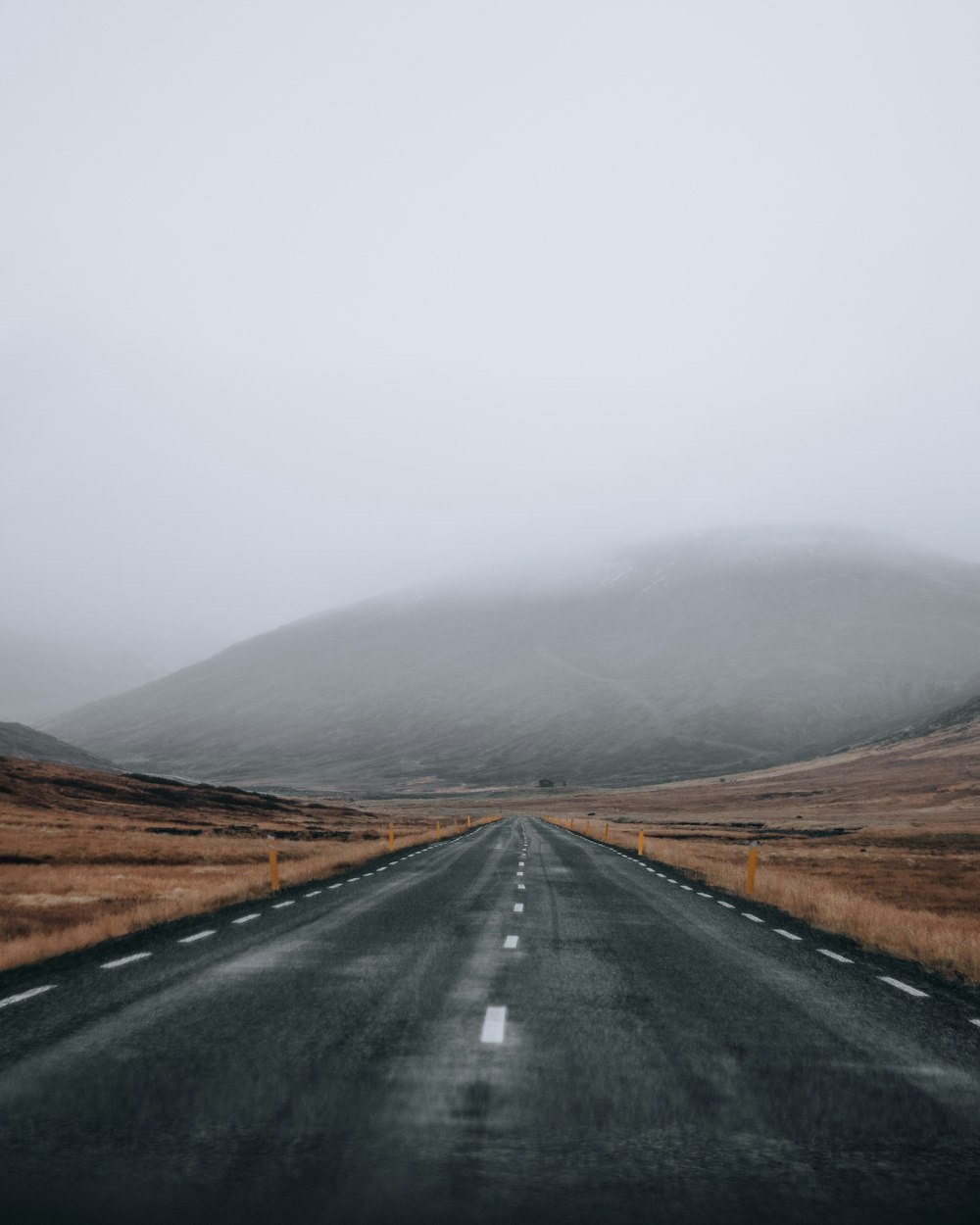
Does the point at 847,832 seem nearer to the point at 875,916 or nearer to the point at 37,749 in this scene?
the point at 875,916

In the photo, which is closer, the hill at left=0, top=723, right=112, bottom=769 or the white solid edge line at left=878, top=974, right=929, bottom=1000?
the white solid edge line at left=878, top=974, right=929, bottom=1000

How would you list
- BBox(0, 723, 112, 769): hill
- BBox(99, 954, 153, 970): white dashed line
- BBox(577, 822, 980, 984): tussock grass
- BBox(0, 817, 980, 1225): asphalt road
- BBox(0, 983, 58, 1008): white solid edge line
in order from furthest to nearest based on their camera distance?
BBox(0, 723, 112, 769): hill → BBox(577, 822, 980, 984): tussock grass → BBox(99, 954, 153, 970): white dashed line → BBox(0, 983, 58, 1008): white solid edge line → BBox(0, 817, 980, 1225): asphalt road

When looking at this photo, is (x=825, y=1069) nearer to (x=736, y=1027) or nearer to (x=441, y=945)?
(x=736, y=1027)

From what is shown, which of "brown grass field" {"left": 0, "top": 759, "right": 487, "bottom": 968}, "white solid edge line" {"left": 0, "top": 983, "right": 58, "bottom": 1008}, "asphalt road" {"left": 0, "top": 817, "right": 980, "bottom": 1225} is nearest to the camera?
"asphalt road" {"left": 0, "top": 817, "right": 980, "bottom": 1225}

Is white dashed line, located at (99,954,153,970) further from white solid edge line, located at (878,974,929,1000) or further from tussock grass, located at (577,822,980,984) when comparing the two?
tussock grass, located at (577,822,980,984)

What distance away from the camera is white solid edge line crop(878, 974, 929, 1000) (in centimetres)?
1020

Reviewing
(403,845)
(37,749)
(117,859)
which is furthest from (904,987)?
(37,749)

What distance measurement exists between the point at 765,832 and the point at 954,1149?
7654 cm

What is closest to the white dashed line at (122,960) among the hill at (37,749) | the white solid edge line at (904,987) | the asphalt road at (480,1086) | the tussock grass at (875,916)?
the asphalt road at (480,1086)

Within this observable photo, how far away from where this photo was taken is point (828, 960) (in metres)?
12.5

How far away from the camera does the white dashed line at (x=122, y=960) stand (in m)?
10.8

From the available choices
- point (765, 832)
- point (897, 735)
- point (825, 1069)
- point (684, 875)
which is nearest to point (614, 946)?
point (825, 1069)

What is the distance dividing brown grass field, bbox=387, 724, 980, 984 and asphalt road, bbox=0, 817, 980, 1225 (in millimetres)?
4964

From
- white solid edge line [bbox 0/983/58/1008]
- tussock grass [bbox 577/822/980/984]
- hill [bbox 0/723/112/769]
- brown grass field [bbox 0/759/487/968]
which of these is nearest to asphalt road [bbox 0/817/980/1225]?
white solid edge line [bbox 0/983/58/1008]
